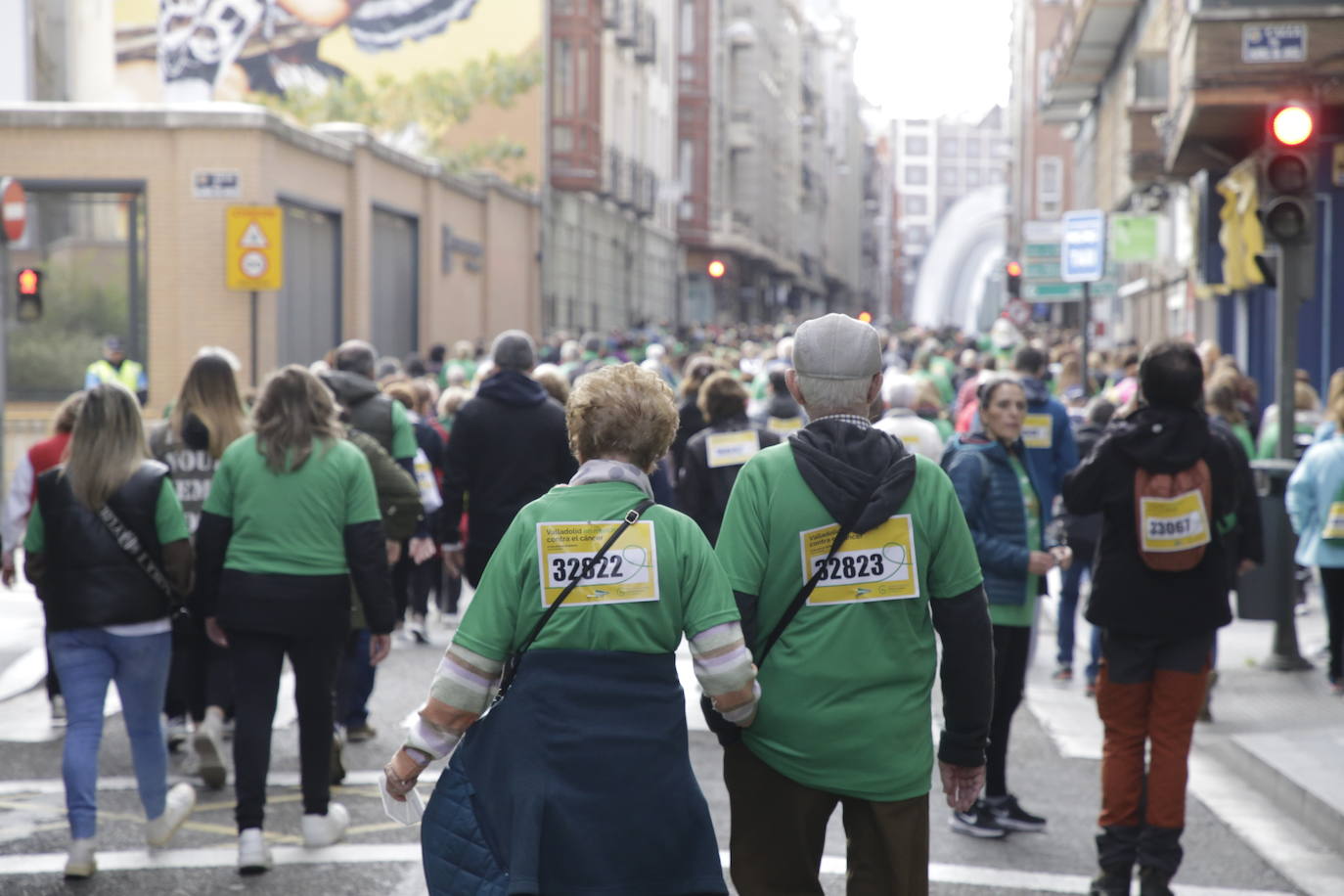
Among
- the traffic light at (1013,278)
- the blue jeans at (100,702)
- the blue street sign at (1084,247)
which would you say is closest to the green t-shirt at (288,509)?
the blue jeans at (100,702)

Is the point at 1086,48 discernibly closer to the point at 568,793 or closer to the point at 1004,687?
the point at 1004,687

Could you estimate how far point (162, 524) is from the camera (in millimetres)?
6836

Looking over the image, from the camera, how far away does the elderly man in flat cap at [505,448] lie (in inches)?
337

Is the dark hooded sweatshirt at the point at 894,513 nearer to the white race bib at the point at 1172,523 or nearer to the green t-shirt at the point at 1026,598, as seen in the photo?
the white race bib at the point at 1172,523

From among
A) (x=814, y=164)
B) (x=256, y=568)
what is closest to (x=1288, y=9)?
(x=256, y=568)

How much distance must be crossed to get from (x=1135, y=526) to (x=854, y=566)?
7.51 ft

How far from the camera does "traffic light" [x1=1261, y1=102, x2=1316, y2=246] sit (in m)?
10.8

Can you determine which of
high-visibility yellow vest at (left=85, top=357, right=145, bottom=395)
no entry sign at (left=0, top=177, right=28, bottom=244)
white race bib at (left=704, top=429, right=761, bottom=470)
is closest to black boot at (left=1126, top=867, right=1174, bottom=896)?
white race bib at (left=704, top=429, right=761, bottom=470)

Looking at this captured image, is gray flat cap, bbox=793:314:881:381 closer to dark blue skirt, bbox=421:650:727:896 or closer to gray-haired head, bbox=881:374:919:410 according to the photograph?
dark blue skirt, bbox=421:650:727:896

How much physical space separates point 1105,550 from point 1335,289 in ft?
49.7

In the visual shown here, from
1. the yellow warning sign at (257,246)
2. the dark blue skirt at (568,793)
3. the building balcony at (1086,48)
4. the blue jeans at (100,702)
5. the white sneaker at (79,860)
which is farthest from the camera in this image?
the building balcony at (1086,48)

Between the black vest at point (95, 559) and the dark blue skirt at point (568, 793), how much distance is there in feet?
9.83

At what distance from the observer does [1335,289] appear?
66.5ft

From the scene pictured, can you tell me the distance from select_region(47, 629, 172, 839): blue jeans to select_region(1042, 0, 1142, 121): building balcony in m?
29.8
